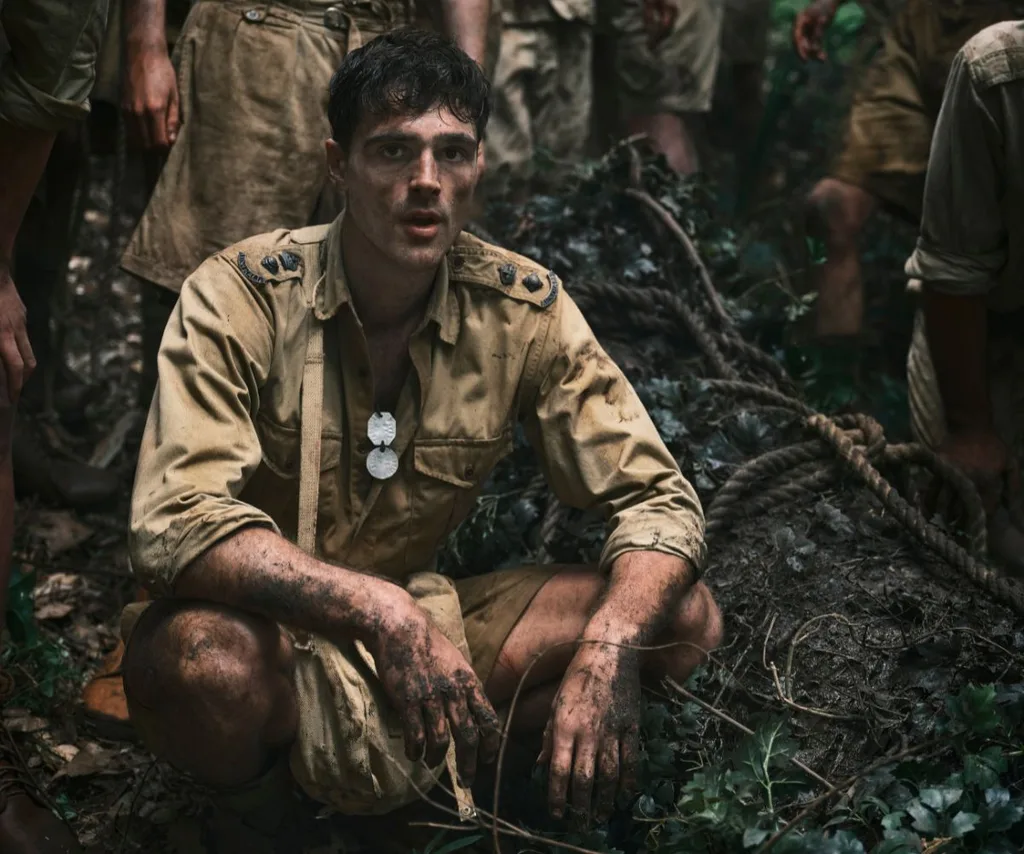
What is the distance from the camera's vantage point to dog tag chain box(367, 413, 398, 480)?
3680 millimetres

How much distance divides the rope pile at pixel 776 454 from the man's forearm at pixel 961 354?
0.22 m

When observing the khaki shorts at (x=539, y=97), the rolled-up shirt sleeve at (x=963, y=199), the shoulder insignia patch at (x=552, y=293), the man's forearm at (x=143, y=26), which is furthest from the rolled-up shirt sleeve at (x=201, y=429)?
the khaki shorts at (x=539, y=97)

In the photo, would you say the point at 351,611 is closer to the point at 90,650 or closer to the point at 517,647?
the point at 517,647

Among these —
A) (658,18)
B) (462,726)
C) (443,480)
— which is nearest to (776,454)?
(443,480)

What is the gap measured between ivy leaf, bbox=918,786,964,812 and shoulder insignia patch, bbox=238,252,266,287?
1.75 metres

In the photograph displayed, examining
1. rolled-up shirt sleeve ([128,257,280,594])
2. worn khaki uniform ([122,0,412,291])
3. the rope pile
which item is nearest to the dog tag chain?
rolled-up shirt sleeve ([128,257,280,594])

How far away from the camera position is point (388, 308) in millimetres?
3705

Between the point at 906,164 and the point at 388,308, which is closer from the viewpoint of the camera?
the point at 388,308

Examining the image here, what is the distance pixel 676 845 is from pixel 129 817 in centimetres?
134

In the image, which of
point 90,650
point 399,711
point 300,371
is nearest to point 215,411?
point 300,371

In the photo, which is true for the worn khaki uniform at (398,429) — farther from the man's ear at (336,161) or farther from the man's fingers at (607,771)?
the man's fingers at (607,771)

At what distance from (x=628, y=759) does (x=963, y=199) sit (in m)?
1.95

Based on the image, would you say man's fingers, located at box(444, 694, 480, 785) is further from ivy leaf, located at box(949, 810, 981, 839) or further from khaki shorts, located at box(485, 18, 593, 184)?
khaki shorts, located at box(485, 18, 593, 184)

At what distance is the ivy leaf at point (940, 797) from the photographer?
3230mm
